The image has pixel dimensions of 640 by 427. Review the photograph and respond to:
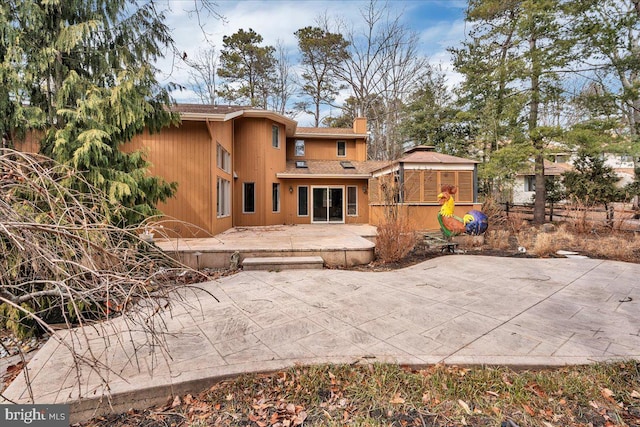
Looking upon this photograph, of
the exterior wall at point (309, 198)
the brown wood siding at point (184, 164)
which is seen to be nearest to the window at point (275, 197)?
the exterior wall at point (309, 198)

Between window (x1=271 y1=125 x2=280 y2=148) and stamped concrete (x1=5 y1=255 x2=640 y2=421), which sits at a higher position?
window (x1=271 y1=125 x2=280 y2=148)

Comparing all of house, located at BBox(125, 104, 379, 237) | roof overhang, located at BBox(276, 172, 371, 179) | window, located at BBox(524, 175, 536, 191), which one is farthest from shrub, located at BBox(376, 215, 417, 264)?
window, located at BBox(524, 175, 536, 191)

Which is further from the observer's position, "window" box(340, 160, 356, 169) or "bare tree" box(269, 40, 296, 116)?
"bare tree" box(269, 40, 296, 116)

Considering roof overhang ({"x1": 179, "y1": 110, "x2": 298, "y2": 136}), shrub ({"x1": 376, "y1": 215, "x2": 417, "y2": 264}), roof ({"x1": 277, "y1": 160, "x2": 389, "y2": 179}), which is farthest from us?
roof ({"x1": 277, "y1": 160, "x2": 389, "y2": 179})

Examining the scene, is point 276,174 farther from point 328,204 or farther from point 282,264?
point 282,264

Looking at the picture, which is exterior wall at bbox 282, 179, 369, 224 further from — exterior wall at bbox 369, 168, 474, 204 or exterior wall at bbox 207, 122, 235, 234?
exterior wall at bbox 369, 168, 474, 204

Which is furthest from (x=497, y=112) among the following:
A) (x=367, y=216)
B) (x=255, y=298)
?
(x=255, y=298)

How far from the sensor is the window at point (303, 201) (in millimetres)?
14719

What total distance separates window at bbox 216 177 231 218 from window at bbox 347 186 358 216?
6.10 meters

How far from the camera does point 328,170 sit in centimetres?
1496

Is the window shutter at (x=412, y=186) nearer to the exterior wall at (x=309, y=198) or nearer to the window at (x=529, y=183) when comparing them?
the exterior wall at (x=309, y=198)

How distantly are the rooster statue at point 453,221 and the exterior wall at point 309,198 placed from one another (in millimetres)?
6602

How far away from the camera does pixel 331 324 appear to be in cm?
351

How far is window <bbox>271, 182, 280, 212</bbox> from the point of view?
13820 millimetres
